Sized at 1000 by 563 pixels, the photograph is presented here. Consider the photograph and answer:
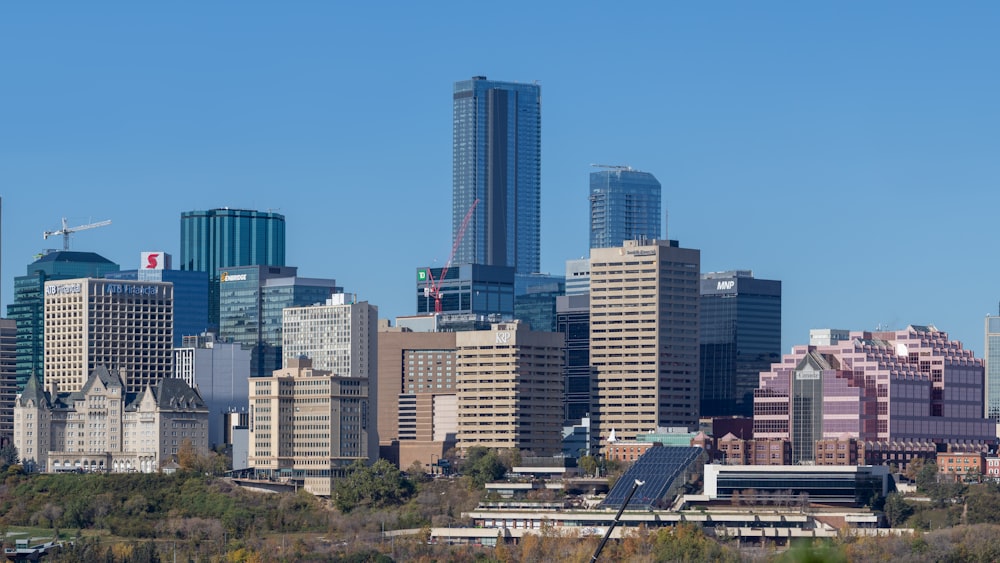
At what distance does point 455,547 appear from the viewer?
190 m

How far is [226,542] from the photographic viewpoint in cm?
19538

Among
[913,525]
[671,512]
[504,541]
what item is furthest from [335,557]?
[913,525]

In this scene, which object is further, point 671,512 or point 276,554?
point 671,512

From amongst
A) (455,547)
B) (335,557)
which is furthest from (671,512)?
(335,557)

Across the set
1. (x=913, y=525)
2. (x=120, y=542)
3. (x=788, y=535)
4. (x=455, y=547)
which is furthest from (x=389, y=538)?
(x=913, y=525)

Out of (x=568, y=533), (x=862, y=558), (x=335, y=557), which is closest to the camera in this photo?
(x=862, y=558)

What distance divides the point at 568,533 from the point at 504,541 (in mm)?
7958

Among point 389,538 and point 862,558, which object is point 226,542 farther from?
point 862,558

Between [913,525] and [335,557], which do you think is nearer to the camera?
[335,557]

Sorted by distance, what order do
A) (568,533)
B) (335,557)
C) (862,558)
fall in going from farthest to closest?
(568,533), (335,557), (862,558)

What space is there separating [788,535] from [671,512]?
12.7 metres

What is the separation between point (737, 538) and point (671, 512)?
915 centimetres

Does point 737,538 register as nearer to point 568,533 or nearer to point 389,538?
point 568,533

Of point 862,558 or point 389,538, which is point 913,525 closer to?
point 862,558
